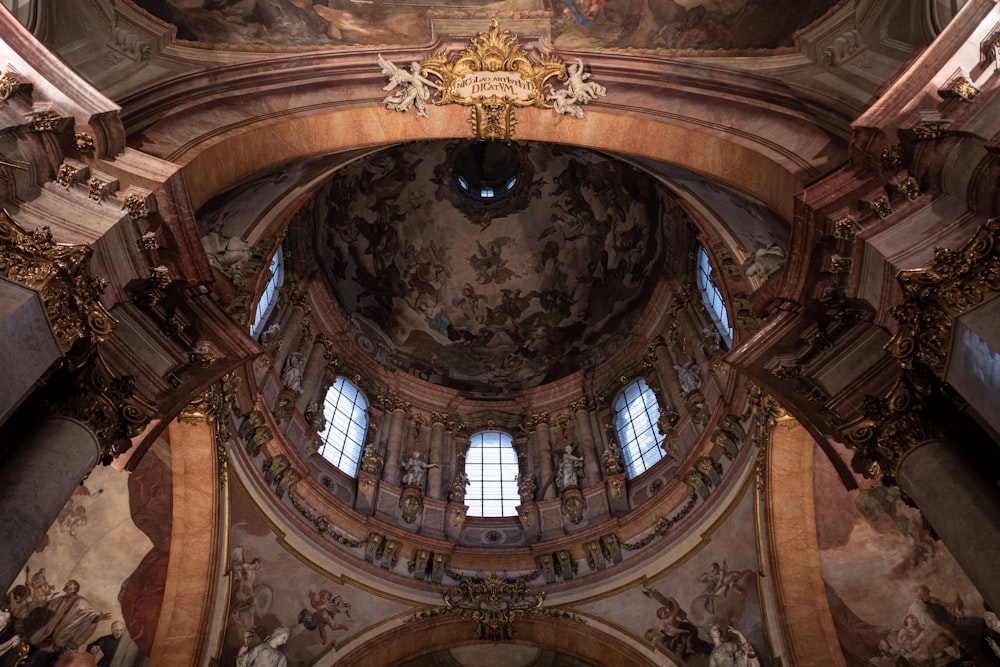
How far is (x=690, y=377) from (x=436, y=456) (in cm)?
587

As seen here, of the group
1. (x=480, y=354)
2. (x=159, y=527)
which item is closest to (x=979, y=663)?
(x=159, y=527)

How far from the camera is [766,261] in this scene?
10.3m

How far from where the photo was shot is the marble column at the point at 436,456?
53.5ft

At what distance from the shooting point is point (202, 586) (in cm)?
1176

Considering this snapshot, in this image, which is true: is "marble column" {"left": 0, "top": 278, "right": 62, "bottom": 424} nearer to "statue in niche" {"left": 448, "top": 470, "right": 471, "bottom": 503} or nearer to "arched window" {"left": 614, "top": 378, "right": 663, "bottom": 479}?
"statue in niche" {"left": 448, "top": 470, "right": 471, "bottom": 503}

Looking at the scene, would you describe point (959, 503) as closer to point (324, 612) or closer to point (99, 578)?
point (324, 612)

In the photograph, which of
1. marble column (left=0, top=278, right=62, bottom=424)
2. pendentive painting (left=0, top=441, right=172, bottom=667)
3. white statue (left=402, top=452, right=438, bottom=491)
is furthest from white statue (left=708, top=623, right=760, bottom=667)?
marble column (left=0, top=278, right=62, bottom=424)

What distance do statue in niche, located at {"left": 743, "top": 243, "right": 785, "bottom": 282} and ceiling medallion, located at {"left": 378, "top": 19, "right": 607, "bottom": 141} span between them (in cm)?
328

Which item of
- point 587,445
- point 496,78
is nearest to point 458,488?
point 587,445

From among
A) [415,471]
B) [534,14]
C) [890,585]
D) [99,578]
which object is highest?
[534,14]

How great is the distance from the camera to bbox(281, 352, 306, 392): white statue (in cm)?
1523

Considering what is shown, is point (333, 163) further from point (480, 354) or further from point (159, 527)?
point (480, 354)

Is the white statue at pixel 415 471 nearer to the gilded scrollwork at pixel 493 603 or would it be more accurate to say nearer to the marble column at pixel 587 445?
the gilded scrollwork at pixel 493 603

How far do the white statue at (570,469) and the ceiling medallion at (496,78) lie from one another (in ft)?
25.9
